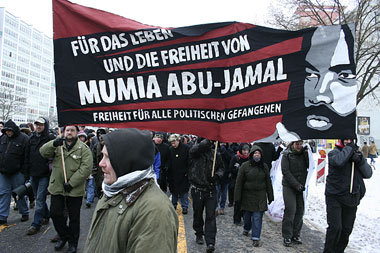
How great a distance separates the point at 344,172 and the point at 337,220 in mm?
751

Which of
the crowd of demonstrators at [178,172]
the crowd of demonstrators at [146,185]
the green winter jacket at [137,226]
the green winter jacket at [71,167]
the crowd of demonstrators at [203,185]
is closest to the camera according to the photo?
the green winter jacket at [137,226]

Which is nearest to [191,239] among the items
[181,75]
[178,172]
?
[178,172]

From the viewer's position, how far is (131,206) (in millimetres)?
1743

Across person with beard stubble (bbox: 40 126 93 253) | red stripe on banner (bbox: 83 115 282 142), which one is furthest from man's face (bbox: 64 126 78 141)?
red stripe on banner (bbox: 83 115 282 142)

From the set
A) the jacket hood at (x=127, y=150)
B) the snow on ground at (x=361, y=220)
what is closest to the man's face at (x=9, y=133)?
the jacket hood at (x=127, y=150)

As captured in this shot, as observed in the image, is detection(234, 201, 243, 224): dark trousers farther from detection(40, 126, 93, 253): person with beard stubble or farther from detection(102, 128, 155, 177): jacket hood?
detection(102, 128, 155, 177): jacket hood

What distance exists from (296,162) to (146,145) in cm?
475

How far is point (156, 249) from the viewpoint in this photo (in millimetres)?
1564

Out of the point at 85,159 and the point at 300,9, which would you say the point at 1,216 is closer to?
the point at 85,159

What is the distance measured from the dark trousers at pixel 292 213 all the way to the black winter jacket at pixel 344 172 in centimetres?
114

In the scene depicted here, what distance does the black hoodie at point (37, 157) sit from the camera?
552 centimetres

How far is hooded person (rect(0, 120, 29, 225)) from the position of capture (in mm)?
5844

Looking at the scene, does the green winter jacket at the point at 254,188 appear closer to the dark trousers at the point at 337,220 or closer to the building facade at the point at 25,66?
the dark trousers at the point at 337,220

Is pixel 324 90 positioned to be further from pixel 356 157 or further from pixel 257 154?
pixel 257 154
